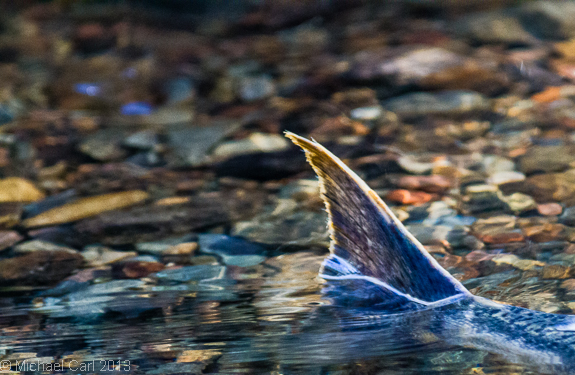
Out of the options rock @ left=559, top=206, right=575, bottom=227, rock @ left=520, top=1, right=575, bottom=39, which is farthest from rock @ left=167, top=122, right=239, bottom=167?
rock @ left=520, top=1, right=575, bottom=39

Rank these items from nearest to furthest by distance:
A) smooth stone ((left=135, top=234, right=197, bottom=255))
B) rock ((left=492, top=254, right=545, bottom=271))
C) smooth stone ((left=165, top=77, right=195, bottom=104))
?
rock ((left=492, top=254, right=545, bottom=271)) → smooth stone ((left=135, top=234, right=197, bottom=255)) → smooth stone ((left=165, top=77, right=195, bottom=104))

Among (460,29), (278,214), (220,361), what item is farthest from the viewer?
(460,29)

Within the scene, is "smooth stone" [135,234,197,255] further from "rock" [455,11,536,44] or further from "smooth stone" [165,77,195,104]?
"rock" [455,11,536,44]

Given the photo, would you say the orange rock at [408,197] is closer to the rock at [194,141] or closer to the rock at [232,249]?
the rock at [232,249]

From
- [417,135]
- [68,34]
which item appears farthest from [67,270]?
[68,34]

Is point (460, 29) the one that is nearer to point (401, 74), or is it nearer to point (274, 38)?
point (401, 74)

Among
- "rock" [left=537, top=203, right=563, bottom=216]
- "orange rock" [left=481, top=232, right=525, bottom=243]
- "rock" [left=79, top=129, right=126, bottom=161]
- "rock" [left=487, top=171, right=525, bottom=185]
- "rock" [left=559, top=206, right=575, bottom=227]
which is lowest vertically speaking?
"orange rock" [left=481, top=232, right=525, bottom=243]
